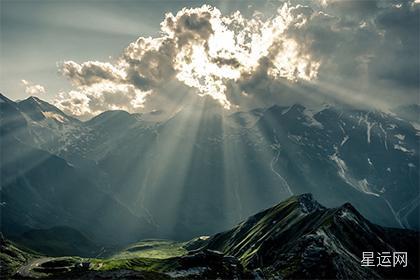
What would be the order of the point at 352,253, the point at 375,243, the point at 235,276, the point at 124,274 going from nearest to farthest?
the point at 124,274
the point at 235,276
the point at 352,253
the point at 375,243

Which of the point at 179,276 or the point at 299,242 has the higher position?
the point at 299,242

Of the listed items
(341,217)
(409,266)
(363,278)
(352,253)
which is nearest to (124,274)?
(363,278)

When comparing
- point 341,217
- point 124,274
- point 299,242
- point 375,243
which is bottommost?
point 124,274

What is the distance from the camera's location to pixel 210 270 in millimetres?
119375

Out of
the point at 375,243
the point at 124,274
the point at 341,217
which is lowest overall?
the point at 124,274

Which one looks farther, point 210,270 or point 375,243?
point 375,243

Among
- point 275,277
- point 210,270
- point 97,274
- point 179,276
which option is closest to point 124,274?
point 97,274

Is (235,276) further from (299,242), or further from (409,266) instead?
(409,266)

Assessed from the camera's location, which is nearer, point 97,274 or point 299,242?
point 97,274

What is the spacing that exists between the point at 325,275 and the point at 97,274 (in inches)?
2544

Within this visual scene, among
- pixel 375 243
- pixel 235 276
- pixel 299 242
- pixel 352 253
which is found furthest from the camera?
pixel 375 243

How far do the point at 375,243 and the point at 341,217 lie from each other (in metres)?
18.7

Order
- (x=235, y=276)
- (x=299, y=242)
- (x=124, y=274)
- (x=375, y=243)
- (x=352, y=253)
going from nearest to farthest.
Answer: (x=124, y=274), (x=235, y=276), (x=299, y=242), (x=352, y=253), (x=375, y=243)

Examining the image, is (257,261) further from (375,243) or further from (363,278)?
(363,278)
